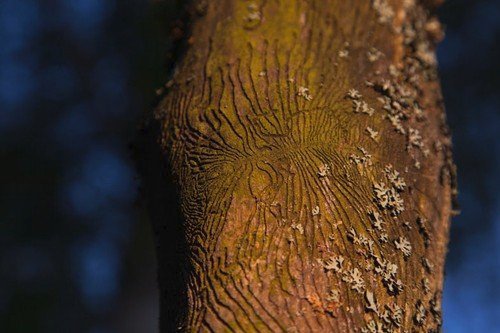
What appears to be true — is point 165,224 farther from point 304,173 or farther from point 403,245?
point 403,245

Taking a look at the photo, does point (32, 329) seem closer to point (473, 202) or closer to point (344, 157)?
point (473, 202)

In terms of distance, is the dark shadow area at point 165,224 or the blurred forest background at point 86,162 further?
the blurred forest background at point 86,162

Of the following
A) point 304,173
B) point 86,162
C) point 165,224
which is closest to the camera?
point 304,173

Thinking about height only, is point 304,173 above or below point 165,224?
above

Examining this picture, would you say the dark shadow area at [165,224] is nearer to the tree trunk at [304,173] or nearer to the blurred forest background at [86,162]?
the tree trunk at [304,173]

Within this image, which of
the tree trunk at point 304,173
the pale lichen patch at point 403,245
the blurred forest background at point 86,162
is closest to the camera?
the tree trunk at point 304,173

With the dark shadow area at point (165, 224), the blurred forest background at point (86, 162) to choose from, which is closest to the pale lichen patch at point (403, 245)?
the dark shadow area at point (165, 224)

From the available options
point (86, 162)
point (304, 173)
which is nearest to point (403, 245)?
point (304, 173)

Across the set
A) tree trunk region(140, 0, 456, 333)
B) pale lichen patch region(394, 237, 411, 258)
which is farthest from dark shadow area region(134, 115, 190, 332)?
pale lichen patch region(394, 237, 411, 258)

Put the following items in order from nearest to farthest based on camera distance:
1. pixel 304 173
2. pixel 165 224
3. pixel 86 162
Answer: pixel 304 173 → pixel 165 224 → pixel 86 162
